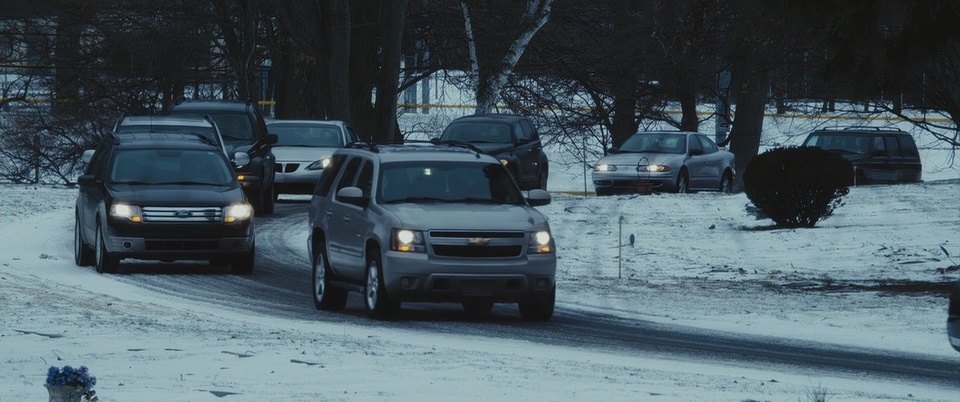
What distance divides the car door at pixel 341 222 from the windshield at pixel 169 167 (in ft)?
14.2

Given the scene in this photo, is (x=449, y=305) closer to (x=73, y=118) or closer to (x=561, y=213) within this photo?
(x=561, y=213)

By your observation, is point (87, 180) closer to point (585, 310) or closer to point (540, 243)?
point (585, 310)

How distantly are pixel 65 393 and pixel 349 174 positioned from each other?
28.1 feet

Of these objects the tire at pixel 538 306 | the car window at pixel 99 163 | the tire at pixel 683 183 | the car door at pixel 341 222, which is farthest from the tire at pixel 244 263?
the tire at pixel 683 183

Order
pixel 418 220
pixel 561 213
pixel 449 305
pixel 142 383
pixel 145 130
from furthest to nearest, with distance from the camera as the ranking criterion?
pixel 561 213, pixel 145 130, pixel 449 305, pixel 418 220, pixel 142 383

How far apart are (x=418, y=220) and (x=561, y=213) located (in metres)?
15.5

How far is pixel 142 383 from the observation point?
10.8 m

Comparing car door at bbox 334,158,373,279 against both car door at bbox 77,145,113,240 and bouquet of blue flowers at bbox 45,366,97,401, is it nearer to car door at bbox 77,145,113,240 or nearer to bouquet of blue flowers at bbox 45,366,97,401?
car door at bbox 77,145,113,240

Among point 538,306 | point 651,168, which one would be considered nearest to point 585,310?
point 538,306

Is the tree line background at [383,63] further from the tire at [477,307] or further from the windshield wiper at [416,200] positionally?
the windshield wiper at [416,200]

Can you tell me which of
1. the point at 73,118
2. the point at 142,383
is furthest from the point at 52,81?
the point at 142,383

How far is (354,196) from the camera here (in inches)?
621

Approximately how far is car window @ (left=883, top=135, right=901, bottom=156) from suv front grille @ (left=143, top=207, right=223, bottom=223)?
22736 mm

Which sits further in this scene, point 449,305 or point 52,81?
point 52,81
